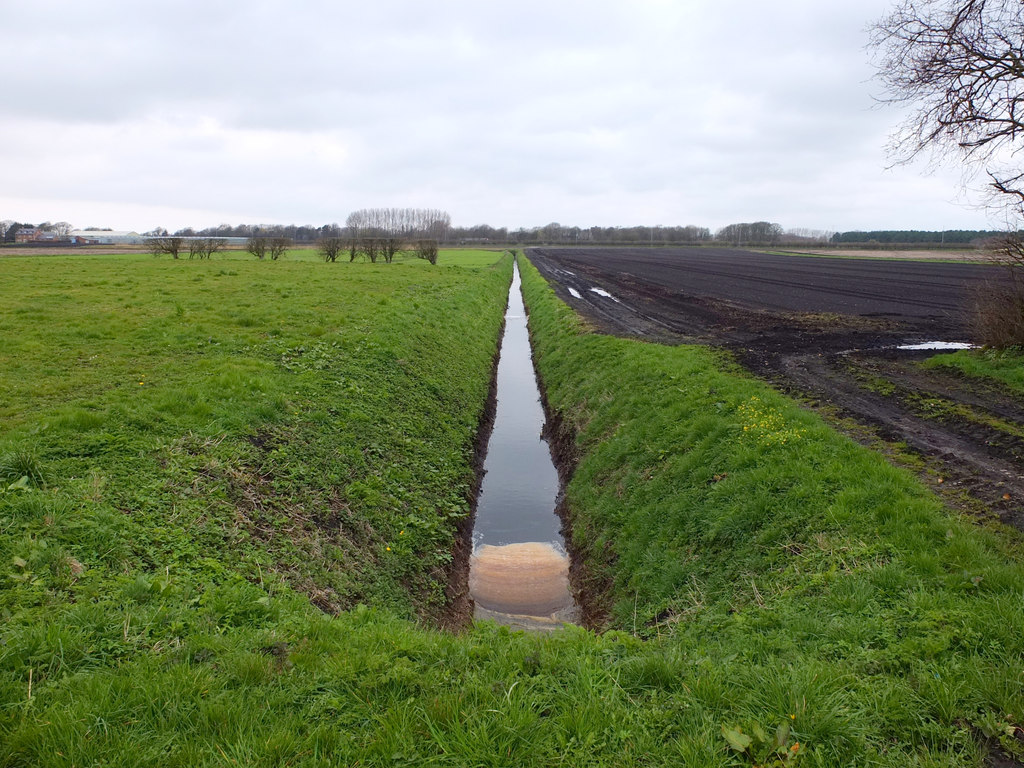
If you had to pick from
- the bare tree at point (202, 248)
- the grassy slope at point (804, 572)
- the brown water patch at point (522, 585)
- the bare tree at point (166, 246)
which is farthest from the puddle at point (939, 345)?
the bare tree at point (166, 246)

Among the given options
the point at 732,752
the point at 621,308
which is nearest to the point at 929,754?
the point at 732,752

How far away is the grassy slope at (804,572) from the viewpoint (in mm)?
3832

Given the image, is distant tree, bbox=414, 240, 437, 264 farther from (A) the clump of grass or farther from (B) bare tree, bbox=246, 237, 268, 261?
(A) the clump of grass

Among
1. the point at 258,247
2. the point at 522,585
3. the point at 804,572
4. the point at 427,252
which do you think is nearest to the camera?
the point at 804,572

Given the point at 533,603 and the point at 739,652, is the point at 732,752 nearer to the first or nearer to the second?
the point at 739,652

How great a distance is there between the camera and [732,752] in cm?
356

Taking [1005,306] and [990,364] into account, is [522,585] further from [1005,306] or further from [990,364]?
[1005,306]

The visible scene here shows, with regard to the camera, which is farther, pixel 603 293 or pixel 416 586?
pixel 603 293

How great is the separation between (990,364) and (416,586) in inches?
518

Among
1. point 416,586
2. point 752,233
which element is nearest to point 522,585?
point 416,586

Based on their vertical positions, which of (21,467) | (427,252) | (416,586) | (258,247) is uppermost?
(258,247)

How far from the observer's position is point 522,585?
9609 millimetres

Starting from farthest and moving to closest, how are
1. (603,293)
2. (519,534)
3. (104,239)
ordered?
(104,239)
(603,293)
(519,534)

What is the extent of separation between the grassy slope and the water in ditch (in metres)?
0.72
